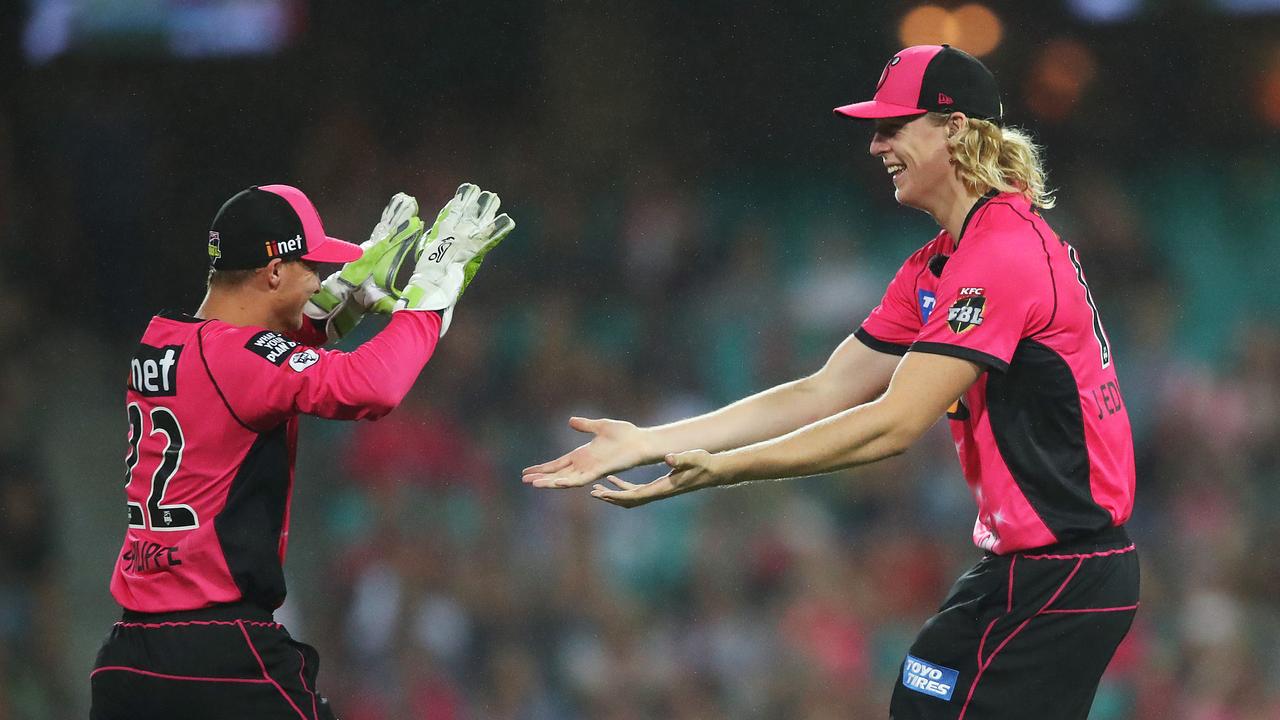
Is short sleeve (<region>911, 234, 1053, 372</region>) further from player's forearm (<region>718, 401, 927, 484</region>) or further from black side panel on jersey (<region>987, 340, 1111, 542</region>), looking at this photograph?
player's forearm (<region>718, 401, 927, 484</region>)

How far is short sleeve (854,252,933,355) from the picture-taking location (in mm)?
3506

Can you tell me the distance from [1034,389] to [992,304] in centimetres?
23

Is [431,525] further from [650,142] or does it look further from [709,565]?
[650,142]

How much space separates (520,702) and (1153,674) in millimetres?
3207

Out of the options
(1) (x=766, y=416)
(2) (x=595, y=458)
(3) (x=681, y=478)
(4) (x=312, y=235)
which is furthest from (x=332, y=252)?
(1) (x=766, y=416)

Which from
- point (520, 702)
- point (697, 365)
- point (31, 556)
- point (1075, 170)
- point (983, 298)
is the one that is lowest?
point (520, 702)

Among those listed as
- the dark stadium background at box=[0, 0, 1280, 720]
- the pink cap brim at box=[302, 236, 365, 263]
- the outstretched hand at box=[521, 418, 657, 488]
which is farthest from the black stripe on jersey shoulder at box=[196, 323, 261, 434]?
the dark stadium background at box=[0, 0, 1280, 720]

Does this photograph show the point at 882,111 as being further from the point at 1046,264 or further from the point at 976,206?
the point at 1046,264

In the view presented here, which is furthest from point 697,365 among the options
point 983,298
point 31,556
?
point 983,298

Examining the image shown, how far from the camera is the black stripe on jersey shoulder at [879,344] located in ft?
11.8

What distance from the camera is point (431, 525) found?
729 centimetres

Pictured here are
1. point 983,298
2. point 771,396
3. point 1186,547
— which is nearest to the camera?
point 983,298

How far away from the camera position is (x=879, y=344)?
11.9 feet

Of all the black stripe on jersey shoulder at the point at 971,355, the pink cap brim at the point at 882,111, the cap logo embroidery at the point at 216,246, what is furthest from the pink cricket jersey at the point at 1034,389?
the cap logo embroidery at the point at 216,246
